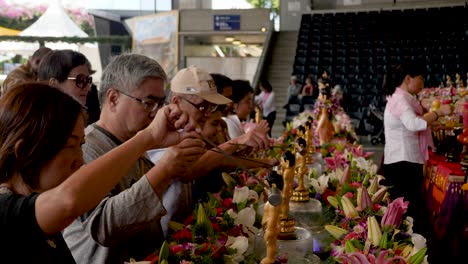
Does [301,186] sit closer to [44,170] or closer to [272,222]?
[272,222]

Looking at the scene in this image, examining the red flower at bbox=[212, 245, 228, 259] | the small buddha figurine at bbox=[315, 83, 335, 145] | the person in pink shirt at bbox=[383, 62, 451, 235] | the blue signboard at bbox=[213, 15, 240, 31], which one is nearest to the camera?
the red flower at bbox=[212, 245, 228, 259]

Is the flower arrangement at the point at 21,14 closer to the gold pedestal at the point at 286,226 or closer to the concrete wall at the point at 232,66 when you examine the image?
the concrete wall at the point at 232,66

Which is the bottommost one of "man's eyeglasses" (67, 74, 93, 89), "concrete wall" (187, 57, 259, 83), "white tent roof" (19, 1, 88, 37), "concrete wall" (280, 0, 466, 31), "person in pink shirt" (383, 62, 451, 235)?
"concrete wall" (187, 57, 259, 83)

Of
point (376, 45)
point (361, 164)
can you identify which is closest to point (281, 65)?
point (376, 45)

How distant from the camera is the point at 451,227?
254 centimetres

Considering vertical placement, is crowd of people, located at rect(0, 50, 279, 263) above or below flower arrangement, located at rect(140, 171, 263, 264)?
above

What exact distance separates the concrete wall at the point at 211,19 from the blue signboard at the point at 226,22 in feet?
0.29

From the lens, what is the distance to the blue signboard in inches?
566

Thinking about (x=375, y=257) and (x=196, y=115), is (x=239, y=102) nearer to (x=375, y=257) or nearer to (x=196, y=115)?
(x=196, y=115)

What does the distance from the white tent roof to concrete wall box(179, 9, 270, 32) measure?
2965 millimetres

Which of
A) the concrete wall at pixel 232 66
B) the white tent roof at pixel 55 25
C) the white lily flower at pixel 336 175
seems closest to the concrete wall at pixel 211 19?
the concrete wall at pixel 232 66

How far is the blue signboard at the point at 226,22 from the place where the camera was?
1437 cm

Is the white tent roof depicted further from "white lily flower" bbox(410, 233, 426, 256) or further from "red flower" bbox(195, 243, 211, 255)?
"white lily flower" bbox(410, 233, 426, 256)

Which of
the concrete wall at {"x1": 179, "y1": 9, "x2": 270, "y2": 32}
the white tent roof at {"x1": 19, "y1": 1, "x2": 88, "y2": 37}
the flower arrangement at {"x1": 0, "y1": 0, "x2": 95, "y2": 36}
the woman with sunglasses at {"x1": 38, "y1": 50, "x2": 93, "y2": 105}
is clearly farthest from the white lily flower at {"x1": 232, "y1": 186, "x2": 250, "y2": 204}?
the flower arrangement at {"x1": 0, "y1": 0, "x2": 95, "y2": 36}
